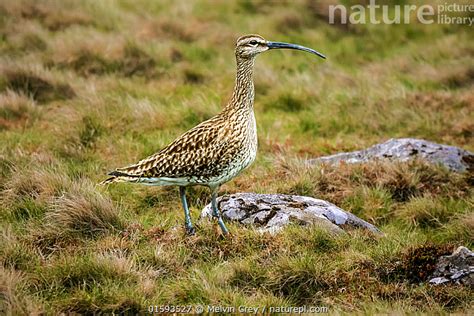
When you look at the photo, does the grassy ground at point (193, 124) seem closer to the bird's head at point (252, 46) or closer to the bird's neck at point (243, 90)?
the bird's neck at point (243, 90)

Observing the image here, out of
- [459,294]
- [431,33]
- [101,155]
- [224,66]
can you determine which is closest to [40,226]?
[101,155]

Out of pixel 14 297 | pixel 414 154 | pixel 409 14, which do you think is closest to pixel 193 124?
pixel 414 154

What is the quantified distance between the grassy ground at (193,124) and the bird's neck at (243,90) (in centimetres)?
135

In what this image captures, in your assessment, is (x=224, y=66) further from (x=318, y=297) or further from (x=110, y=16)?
(x=318, y=297)

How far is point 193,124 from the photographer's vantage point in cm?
1088

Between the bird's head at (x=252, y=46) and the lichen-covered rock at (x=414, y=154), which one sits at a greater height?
the bird's head at (x=252, y=46)

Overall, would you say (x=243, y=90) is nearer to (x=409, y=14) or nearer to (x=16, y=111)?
(x=16, y=111)

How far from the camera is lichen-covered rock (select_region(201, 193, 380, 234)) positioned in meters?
7.02

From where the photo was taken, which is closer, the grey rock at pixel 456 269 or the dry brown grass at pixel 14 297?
the dry brown grass at pixel 14 297

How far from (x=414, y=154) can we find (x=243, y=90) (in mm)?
3362

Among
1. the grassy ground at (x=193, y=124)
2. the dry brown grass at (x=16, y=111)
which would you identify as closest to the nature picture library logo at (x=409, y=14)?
the grassy ground at (x=193, y=124)

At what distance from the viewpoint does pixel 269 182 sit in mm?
8711

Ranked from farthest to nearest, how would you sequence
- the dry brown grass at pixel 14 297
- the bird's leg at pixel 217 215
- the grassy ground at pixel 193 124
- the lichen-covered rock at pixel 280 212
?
the lichen-covered rock at pixel 280 212 → the bird's leg at pixel 217 215 → the grassy ground at pixel 193 124 → the dry brown grass at pixel 14 297

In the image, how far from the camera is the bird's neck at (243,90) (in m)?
7.07
